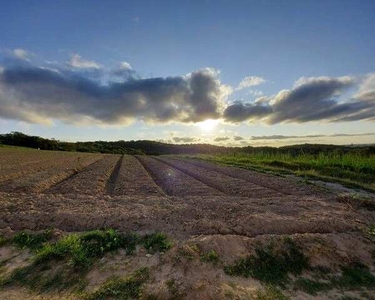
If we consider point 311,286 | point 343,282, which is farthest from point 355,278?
point 311,286

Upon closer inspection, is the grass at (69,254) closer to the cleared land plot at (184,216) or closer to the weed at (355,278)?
the cleared land plot at (184,216)

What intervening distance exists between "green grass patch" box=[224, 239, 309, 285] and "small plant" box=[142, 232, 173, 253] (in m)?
1.27

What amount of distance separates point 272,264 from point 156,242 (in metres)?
2.26

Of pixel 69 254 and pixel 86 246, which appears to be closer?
pixel 69 254

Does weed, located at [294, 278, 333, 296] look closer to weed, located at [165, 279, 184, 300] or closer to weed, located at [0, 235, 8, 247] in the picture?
weed, located at [165, 279, 184, 300]

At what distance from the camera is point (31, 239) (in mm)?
5828

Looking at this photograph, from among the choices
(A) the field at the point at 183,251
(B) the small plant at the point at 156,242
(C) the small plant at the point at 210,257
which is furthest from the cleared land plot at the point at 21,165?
(C) the small plant at the point at 210,257

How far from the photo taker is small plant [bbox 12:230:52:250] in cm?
567

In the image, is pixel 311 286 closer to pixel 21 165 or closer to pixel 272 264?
pixel 272 264

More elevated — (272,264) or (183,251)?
(183,251)

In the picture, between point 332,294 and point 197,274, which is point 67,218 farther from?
point 332,294

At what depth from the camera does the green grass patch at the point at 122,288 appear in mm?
4078

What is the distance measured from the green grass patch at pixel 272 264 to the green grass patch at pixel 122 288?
4.82ft

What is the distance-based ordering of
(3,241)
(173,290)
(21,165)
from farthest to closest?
1. (21,165)
2. (3,241)
3. (173,290)
